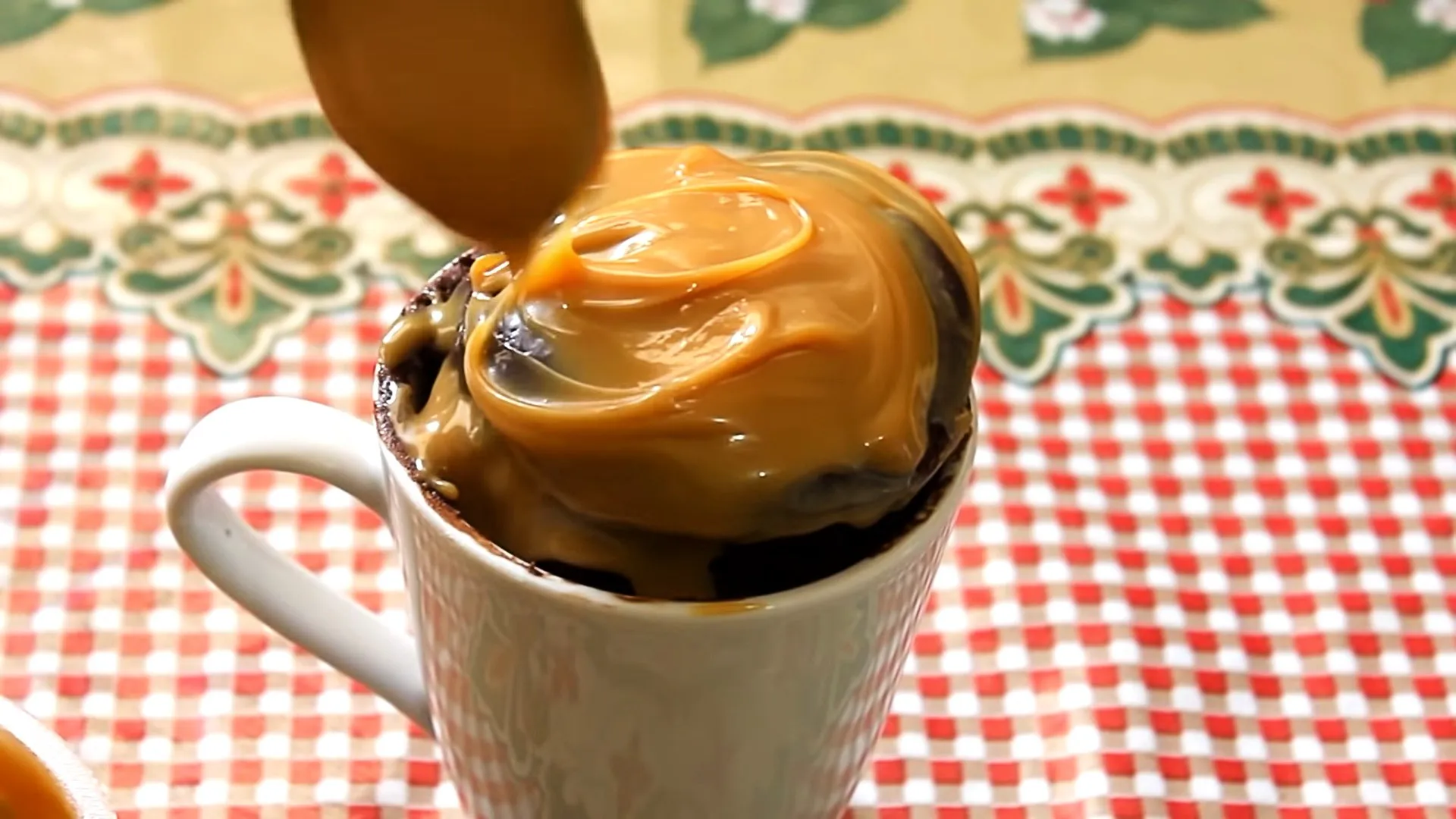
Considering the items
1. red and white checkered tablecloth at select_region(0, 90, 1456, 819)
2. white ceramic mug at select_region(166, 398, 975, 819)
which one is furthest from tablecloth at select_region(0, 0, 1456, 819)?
white ceramic mug at select_region(166, 398, 975, 819)

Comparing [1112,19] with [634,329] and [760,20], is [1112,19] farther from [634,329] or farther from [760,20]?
[634,329]

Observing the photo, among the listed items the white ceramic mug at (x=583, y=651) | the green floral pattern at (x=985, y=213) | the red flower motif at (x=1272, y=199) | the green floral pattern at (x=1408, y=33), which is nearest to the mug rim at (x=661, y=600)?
the white ceramic mug at (x=583, y=651)

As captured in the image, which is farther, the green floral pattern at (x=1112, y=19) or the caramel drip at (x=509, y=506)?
the green floral pattern at (x=1112, y=19)

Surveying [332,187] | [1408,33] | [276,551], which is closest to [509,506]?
[276,551]

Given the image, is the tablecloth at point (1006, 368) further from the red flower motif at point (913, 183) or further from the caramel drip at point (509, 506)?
the caramel drip at point (509, 506)

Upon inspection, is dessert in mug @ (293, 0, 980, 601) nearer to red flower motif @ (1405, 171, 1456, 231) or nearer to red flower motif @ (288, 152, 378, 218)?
red flower motif @ (288, 152, 378, 218)

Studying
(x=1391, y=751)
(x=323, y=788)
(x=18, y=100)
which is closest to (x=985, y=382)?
(x=1391, y=751)

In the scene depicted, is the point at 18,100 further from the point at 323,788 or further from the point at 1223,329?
Result: the point at 1223,329
